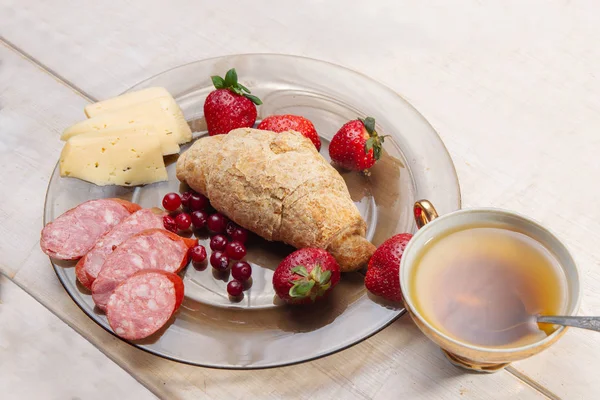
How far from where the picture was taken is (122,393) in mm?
1481

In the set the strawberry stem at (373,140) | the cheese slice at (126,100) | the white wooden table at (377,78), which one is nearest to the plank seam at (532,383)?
the white wooden table at (377,78)

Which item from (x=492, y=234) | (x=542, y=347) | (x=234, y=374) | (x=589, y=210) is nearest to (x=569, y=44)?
(x=589, y=210)

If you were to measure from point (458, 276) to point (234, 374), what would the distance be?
1.75ft

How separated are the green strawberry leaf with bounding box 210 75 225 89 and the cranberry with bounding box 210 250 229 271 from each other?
46 centimetres

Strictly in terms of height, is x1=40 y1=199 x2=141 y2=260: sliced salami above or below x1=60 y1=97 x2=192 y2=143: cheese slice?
below

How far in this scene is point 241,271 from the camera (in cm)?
151

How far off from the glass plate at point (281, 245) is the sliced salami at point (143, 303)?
0.03 m

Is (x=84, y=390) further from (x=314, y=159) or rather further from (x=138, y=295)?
(x=314, y=159)

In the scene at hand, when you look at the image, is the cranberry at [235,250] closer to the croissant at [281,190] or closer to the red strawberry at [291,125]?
the croissant at [281,190]

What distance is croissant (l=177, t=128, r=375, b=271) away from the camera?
4.99ft

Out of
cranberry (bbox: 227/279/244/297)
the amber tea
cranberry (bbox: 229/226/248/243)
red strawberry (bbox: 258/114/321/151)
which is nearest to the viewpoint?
the amber tea

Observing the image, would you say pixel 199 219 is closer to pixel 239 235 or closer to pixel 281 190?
pixel 239 235

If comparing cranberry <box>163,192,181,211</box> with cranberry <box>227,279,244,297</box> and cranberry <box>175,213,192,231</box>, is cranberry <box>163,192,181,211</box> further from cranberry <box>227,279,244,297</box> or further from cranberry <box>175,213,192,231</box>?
cranberry <box>227,279,244,297</box>

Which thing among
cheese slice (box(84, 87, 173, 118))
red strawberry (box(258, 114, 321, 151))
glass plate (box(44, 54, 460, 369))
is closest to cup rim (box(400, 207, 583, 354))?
glass plate (box(44, 54, 460, 369))
